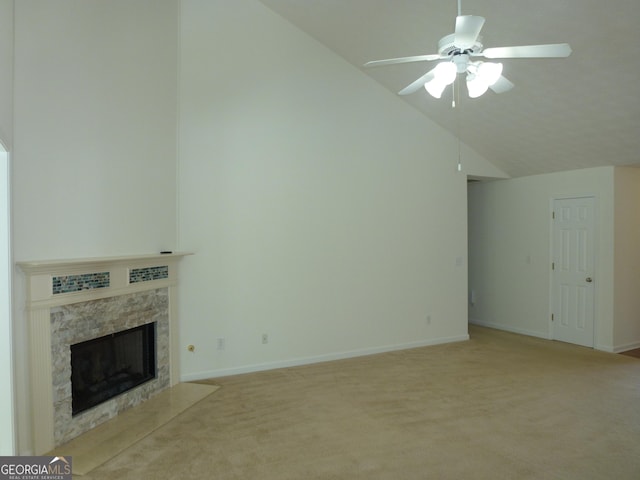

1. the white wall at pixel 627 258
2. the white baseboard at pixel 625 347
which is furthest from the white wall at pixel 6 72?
the white baseboard at pixel 625 347

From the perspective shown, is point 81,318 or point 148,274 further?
point 148,274

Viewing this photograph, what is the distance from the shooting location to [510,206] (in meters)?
6.53

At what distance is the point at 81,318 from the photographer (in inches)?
125

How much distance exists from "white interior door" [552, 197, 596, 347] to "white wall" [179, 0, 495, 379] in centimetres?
139

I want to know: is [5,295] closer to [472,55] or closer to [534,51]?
[472,55]

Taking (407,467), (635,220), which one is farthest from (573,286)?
(407,467)

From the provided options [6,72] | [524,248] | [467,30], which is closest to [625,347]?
[524,248]

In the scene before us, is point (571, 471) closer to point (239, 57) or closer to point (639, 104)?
point (639, 104)

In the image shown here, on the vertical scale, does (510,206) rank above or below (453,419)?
above

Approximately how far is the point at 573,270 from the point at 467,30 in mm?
4704

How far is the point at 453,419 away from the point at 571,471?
915 mm

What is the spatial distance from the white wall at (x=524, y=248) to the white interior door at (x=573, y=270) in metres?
0.09

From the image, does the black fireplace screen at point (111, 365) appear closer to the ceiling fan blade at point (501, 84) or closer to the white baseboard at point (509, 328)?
the ceiling fan blade at point (501, 84)

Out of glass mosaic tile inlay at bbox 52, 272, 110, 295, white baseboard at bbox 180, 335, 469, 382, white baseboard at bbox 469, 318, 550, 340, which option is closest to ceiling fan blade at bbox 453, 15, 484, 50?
glass mosaic tile inlay at bbox 52, 272, 110, 295
